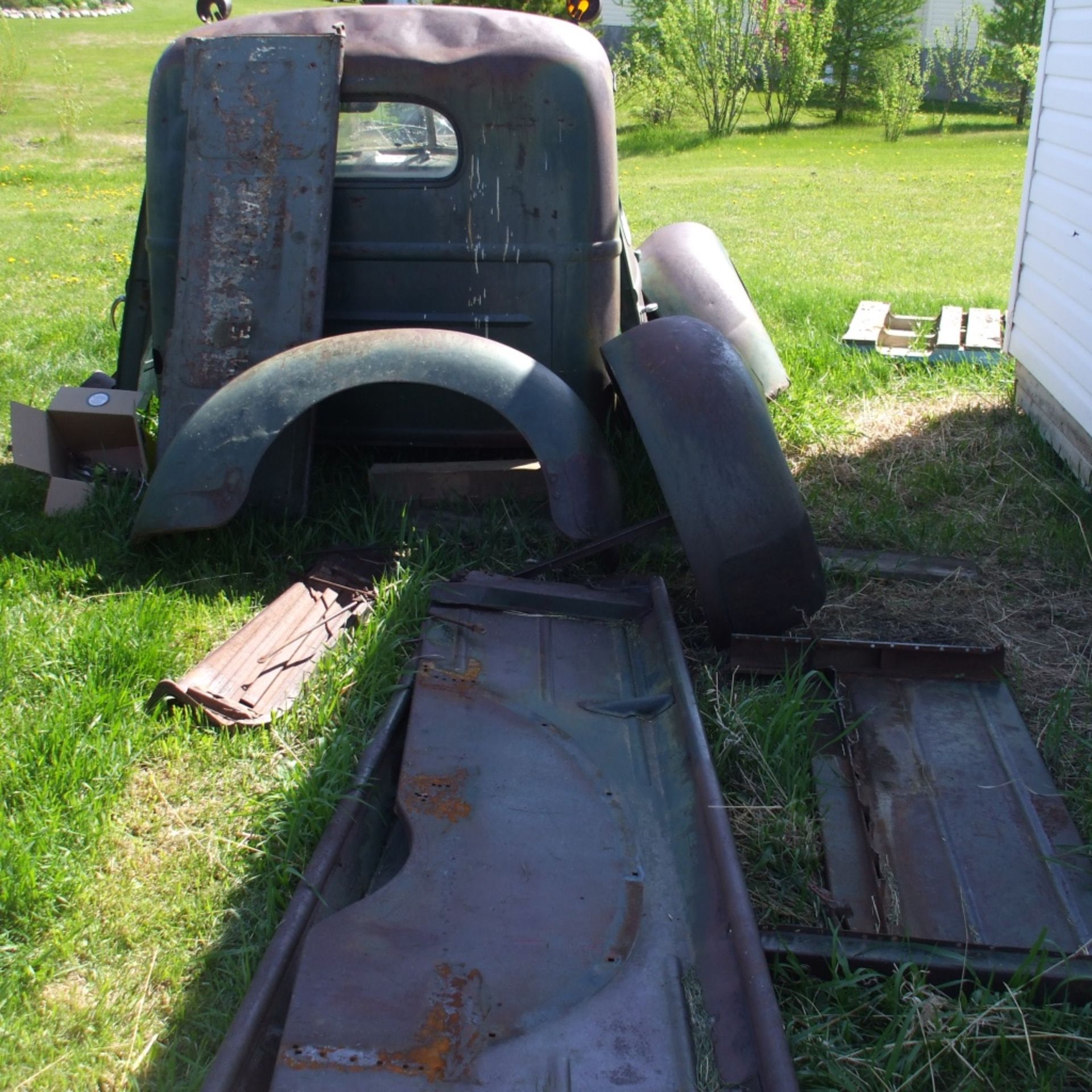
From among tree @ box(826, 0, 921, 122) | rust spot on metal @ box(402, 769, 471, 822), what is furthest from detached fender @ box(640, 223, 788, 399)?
tree @ box(826, 0, 921, 122)

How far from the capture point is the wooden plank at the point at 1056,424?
15.3 ft

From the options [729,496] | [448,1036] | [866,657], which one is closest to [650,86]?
[729,496]

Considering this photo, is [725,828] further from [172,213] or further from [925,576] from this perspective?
[172,213]

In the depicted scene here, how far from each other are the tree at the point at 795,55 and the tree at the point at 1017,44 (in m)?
4.19

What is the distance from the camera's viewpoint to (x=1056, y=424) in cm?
498

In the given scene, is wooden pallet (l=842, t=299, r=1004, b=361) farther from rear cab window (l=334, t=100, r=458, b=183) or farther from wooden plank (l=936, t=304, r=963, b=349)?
rear cab window (l=334, t=100, r=458, b=183)

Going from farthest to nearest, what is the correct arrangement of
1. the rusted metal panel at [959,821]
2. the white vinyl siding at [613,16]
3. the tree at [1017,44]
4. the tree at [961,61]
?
1. the white vinyl siding at [613,16]
2. the tree at [961,61]
3. the tree at [1017,44]
4. the rusted metal panel at [959,821]

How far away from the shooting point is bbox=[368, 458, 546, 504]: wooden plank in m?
4.06

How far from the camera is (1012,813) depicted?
2760 millimetres

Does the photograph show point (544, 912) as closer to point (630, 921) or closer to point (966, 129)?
point (630, 921)

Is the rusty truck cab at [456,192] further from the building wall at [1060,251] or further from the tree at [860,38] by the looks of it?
the tree at [860,38]

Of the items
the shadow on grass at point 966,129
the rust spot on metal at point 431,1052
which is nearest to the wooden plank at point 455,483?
the rust spot on metal at point 431,1052

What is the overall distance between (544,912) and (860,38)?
23956mm

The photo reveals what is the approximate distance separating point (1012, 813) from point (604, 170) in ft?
8.46
